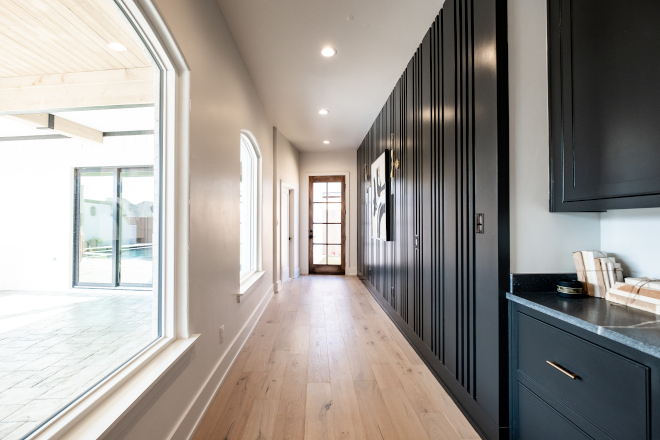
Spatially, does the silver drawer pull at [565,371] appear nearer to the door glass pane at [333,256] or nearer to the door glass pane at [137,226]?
the door glass pane at [137,226]

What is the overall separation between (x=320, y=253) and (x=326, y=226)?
669 millimetres

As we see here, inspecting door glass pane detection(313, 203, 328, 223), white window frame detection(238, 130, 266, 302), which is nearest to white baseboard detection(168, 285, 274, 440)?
white window frame detection(238, 130, 266, 302)

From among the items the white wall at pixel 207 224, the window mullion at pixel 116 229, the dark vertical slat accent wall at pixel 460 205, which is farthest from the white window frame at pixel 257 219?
the window mullion at pixel 116 229

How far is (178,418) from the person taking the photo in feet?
5.08

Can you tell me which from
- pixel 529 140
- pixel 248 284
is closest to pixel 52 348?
pixel 529 140

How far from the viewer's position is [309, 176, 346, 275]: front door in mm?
7105

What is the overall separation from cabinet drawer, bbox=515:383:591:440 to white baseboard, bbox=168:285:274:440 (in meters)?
1.70

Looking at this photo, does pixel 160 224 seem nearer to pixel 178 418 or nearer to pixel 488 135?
pixel 178 418

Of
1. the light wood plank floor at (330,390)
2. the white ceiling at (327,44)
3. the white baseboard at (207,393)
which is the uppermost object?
the white ceiling at (327,44)

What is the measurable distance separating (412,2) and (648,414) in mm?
2620

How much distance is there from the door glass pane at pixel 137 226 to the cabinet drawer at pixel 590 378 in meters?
1.92

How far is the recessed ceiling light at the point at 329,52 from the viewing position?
2.87 m

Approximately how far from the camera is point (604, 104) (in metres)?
1.22

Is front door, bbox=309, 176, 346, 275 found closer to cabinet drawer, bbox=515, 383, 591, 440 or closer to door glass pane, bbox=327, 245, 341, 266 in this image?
door glass pane, bbox=327, 245, 341, 266
